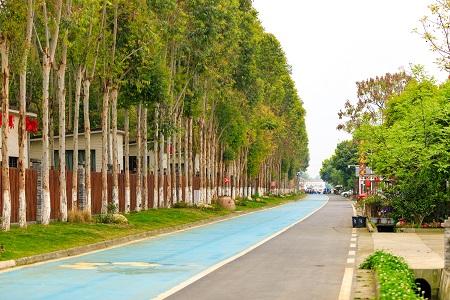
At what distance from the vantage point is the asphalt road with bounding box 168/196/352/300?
1581 centimetres

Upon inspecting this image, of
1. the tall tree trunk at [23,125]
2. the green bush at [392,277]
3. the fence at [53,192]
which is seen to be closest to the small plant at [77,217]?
the fence at [53,192]

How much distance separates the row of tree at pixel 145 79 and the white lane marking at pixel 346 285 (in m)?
12.1

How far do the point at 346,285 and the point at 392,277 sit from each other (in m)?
1.58

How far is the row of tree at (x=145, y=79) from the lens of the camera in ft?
104

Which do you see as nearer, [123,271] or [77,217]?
[123,271]

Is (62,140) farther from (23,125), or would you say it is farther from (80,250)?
(80,250)

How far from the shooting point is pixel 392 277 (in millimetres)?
15844

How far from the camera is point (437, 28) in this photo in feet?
112

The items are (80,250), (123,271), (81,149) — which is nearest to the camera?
(123,271)

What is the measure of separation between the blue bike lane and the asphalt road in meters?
0.66

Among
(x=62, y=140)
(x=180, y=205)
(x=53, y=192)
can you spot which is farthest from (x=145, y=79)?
(x=180, y=205)

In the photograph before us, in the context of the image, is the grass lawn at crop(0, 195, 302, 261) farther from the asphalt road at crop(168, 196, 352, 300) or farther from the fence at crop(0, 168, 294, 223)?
the asphalt road at crop(168, 196, 352, 300)

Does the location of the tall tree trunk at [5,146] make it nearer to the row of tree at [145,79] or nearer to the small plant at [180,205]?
the row of tree at [145,79]

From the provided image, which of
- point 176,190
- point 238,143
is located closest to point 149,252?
point 176,190
